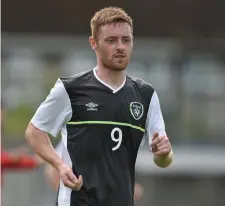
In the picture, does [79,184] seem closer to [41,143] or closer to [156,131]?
[41,143]

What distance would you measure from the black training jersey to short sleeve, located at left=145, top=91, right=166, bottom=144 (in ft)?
0.15

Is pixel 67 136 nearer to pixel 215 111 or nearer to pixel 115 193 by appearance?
pixel 115 193

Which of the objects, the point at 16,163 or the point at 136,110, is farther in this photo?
the point at 16,163

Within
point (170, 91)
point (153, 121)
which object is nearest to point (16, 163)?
point (153, 121)

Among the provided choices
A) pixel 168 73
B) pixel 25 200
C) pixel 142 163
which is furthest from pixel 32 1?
pixel 25 200

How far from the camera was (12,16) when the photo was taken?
18094 millimetres

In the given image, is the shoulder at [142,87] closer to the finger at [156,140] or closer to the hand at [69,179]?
the finger at [156,140]

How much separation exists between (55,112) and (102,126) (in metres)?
0.24

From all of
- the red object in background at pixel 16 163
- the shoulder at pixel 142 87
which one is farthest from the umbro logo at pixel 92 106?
the red object in background at pixel 16 163

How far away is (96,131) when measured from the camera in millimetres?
4633

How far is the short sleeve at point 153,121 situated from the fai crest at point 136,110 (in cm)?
8

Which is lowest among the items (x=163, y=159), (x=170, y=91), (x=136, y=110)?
(x=163, y=159)

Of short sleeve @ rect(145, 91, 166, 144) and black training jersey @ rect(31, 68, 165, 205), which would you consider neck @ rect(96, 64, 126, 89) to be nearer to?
black training jersey @ rect(31, 68, 165, 205)

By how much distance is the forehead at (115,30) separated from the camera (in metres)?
4.62
